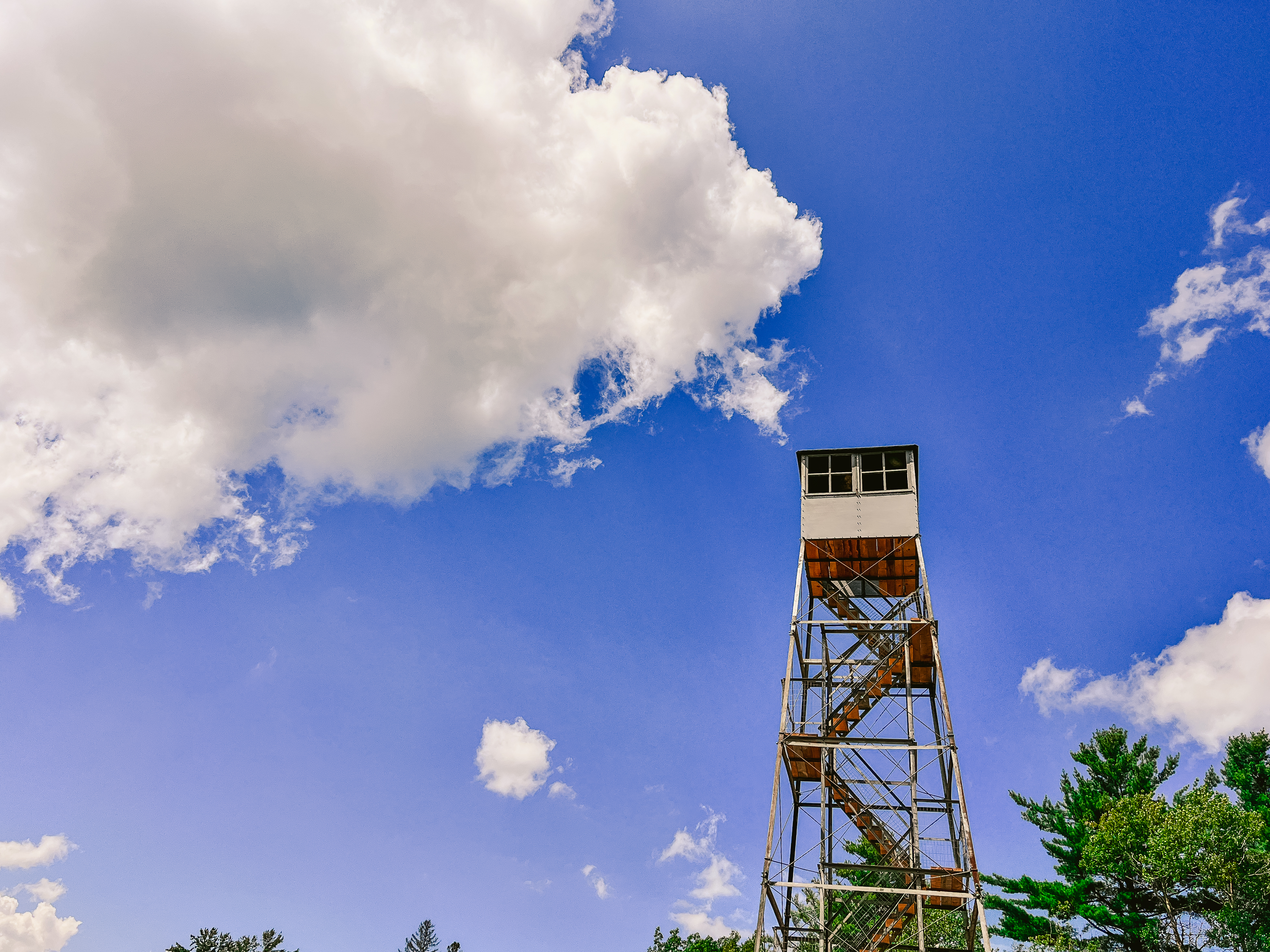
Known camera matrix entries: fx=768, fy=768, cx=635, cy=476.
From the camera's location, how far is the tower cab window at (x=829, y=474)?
960 inches

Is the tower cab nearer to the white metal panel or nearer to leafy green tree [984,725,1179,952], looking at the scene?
the white metal panel

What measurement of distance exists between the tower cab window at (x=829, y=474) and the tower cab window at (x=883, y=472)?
439 millimetres

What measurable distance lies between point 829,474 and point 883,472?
1646 mm

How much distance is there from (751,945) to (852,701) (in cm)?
3511

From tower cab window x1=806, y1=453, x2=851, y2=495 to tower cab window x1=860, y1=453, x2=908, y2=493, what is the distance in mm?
439

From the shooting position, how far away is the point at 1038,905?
31766mm

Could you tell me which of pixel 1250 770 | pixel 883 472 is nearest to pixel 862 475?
pixel 883 472

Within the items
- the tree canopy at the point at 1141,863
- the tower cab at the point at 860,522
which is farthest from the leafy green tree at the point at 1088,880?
the tower cab at the point at 860,522

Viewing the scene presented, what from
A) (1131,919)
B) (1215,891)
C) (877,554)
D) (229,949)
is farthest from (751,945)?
A: (877,554)

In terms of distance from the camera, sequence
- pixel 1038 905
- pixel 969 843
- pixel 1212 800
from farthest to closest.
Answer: pixel 1038 905
pixel 1212 800
pixel 969 843

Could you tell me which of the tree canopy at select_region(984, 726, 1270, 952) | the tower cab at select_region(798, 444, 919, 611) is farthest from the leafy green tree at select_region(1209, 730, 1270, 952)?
the tower cab at select_region(798, 444, 919, 611)

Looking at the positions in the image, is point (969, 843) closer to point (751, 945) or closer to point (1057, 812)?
point (1057, 812)

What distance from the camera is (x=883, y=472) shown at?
24.0m

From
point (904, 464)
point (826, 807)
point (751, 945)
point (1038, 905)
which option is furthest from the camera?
point (751, 945)
